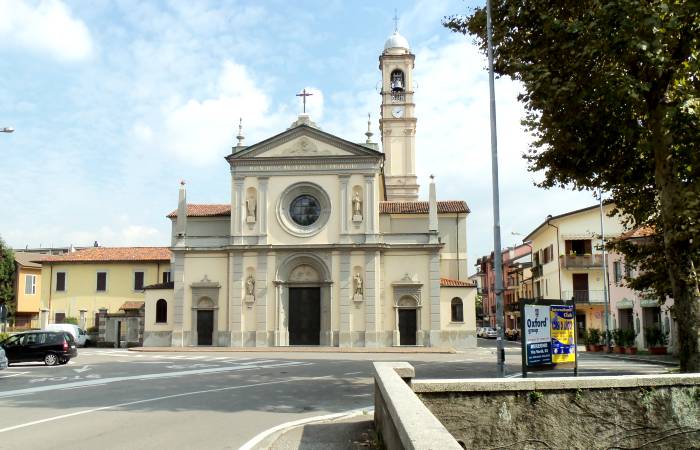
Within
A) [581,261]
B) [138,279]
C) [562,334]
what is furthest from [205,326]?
[581,261]

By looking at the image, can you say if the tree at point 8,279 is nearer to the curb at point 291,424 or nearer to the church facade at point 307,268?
the church facade at point 307,268

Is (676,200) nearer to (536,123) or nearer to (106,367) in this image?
(536,123)

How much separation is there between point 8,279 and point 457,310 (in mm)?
34866

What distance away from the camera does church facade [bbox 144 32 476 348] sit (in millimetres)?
37406

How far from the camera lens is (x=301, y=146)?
39.1m

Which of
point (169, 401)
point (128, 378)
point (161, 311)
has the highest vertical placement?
point (161, 311)

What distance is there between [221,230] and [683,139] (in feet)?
109

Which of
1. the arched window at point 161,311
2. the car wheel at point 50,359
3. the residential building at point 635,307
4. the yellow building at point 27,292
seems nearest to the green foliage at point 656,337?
the residential building at point 635,307

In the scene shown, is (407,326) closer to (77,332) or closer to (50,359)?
(50,359)

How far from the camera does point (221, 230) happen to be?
138ft

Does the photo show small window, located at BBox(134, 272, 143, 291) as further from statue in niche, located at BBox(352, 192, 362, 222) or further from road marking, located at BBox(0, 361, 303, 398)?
road marking, located at BBox(0, 361, 303, 398)

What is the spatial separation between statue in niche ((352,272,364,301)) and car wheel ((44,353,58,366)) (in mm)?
17949

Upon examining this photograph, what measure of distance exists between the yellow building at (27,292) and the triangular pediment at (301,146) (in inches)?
895

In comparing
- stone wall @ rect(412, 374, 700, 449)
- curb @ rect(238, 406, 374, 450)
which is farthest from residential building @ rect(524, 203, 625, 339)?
stone wall @ rect(412, 374, 700, 449)
